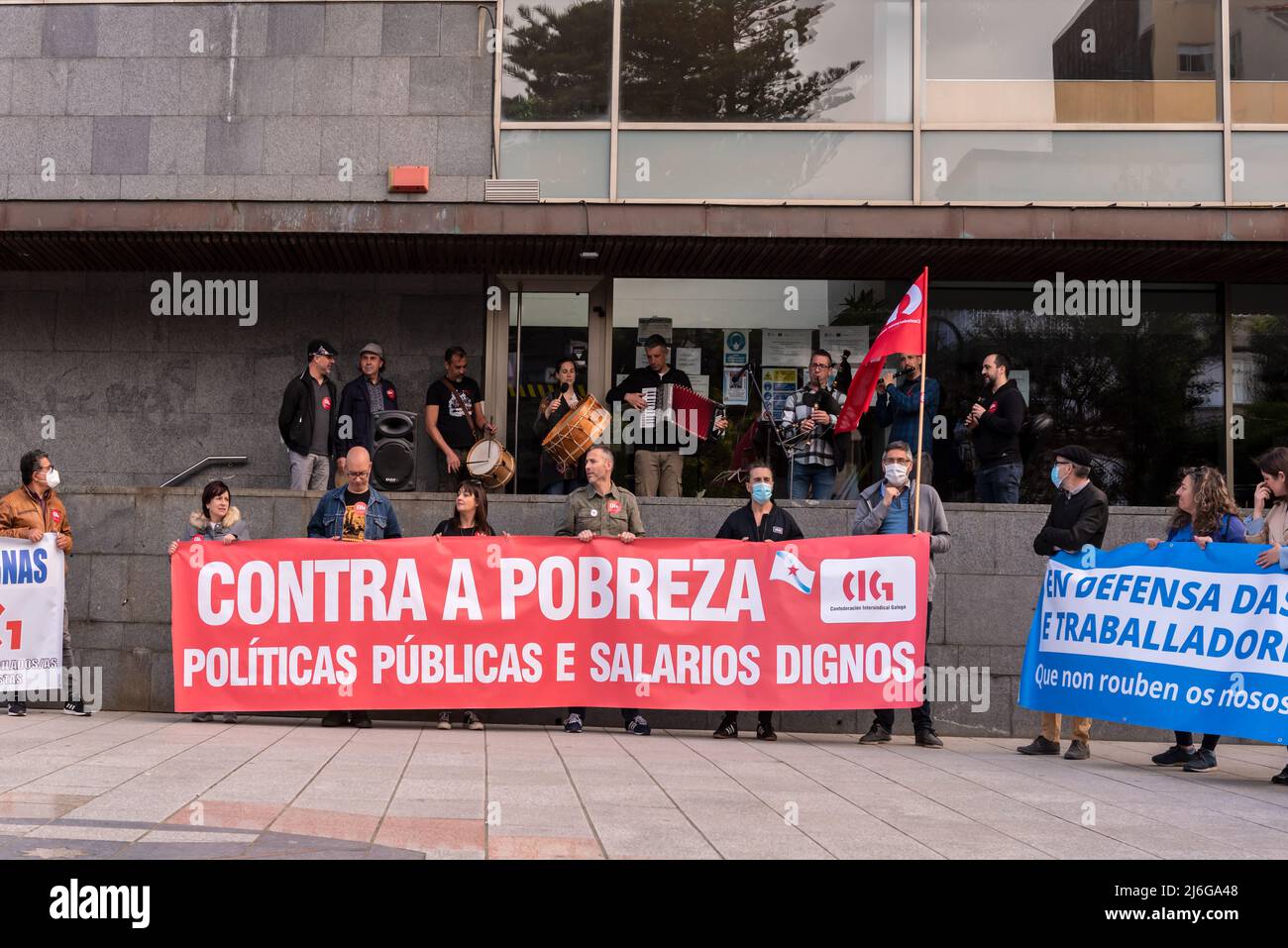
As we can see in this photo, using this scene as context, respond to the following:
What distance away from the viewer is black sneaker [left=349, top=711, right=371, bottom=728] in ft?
35.7

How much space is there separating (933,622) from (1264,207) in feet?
17.8

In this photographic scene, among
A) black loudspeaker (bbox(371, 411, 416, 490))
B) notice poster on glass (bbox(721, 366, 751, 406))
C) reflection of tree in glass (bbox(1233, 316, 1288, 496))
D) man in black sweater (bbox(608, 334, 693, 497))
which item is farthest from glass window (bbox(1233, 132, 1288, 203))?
black loudspeaker (bbox(371, 411, 416, 490))

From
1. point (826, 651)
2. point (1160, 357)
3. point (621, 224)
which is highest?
point (621, 224)

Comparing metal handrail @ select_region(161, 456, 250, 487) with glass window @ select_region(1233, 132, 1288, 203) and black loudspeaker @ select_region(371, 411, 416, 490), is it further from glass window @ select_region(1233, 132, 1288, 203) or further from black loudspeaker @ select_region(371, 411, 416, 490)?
glass window @ select_region(1233, 132, 1288, 203)

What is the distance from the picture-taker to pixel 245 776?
25.1ft

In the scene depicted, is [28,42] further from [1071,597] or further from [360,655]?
[1071,597]

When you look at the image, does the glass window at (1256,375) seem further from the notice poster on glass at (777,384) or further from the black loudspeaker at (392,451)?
the black loudspeaker at (392,451)

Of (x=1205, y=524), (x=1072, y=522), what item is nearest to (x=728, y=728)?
(x=1072, y=522)

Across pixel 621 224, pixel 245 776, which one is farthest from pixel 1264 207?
pixel 245 776

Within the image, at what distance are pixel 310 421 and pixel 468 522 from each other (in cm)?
271

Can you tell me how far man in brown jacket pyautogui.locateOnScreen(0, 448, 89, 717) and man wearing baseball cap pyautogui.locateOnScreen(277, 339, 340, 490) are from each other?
2.20m

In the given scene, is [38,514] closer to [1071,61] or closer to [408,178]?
[408,178]

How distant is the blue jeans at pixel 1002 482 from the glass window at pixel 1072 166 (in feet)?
10.3

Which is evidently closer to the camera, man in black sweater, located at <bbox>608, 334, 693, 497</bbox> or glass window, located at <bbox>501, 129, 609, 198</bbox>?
man in black sweater, located at <bbox>608, 334, 693, 497</bbox>
